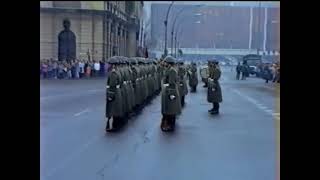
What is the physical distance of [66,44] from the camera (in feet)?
184

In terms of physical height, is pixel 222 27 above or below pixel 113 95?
above

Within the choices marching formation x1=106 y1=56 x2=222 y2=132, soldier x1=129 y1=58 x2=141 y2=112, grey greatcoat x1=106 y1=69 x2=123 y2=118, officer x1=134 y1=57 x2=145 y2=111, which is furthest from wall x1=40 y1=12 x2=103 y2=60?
grey greatcoat x1=106 y1=69 x2=123 y2=118

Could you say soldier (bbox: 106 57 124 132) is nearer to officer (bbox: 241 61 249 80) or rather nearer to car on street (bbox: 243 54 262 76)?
officer (bbox: 241 61 249 80)

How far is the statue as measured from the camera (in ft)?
177

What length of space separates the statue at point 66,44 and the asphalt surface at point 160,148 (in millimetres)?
35321

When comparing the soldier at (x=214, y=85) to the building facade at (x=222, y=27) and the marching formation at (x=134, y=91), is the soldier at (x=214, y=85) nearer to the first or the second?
the marching formation at (x=134, y=91)

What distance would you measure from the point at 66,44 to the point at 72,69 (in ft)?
23.2

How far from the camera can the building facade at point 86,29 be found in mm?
53375

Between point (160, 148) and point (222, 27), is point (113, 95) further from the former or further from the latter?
point (222, 27)

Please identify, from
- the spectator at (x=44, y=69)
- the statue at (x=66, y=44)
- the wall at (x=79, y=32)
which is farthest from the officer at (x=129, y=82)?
the wall at (x=79, y=32)

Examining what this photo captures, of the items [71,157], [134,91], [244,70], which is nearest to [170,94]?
[134,91]

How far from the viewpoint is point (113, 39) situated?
56.4 meters
